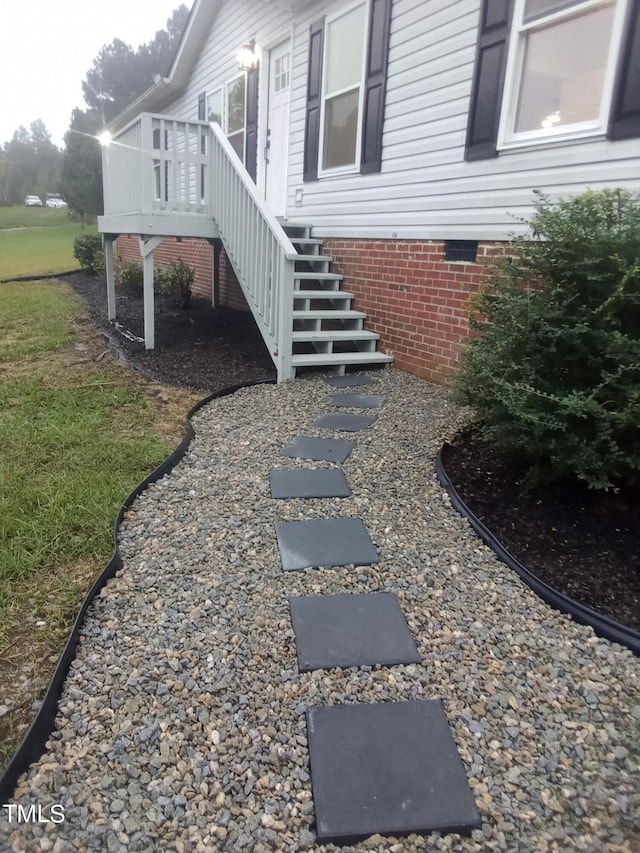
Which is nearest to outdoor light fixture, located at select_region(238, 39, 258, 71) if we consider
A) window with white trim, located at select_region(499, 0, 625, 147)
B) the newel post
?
the newel post

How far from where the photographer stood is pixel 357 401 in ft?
15.5

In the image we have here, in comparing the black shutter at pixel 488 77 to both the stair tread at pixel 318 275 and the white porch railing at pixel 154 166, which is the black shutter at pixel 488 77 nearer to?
the stair tread at pixel 318 275

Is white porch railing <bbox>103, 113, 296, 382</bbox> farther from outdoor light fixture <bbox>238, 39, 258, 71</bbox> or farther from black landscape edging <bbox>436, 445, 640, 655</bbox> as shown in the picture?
black landscape edging <bbox>436, 445, 640, 655</bbox>

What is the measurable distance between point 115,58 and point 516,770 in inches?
1956

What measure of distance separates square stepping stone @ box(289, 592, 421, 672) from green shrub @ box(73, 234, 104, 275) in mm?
12773

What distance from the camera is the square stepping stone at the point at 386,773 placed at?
4.70ft

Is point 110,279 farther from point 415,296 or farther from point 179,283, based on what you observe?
point 415,296

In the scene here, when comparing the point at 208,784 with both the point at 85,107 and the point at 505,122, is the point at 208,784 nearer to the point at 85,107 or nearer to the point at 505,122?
the point at 505,122

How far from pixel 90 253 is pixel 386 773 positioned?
14104 millimetres

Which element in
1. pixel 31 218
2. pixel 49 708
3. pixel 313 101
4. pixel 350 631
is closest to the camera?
pixel 49 708

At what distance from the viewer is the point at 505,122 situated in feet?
14.3

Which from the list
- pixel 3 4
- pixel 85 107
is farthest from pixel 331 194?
pixel 3 4

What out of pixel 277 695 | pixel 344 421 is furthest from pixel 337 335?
pixel 277 695

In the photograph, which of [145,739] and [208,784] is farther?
[145,739]
